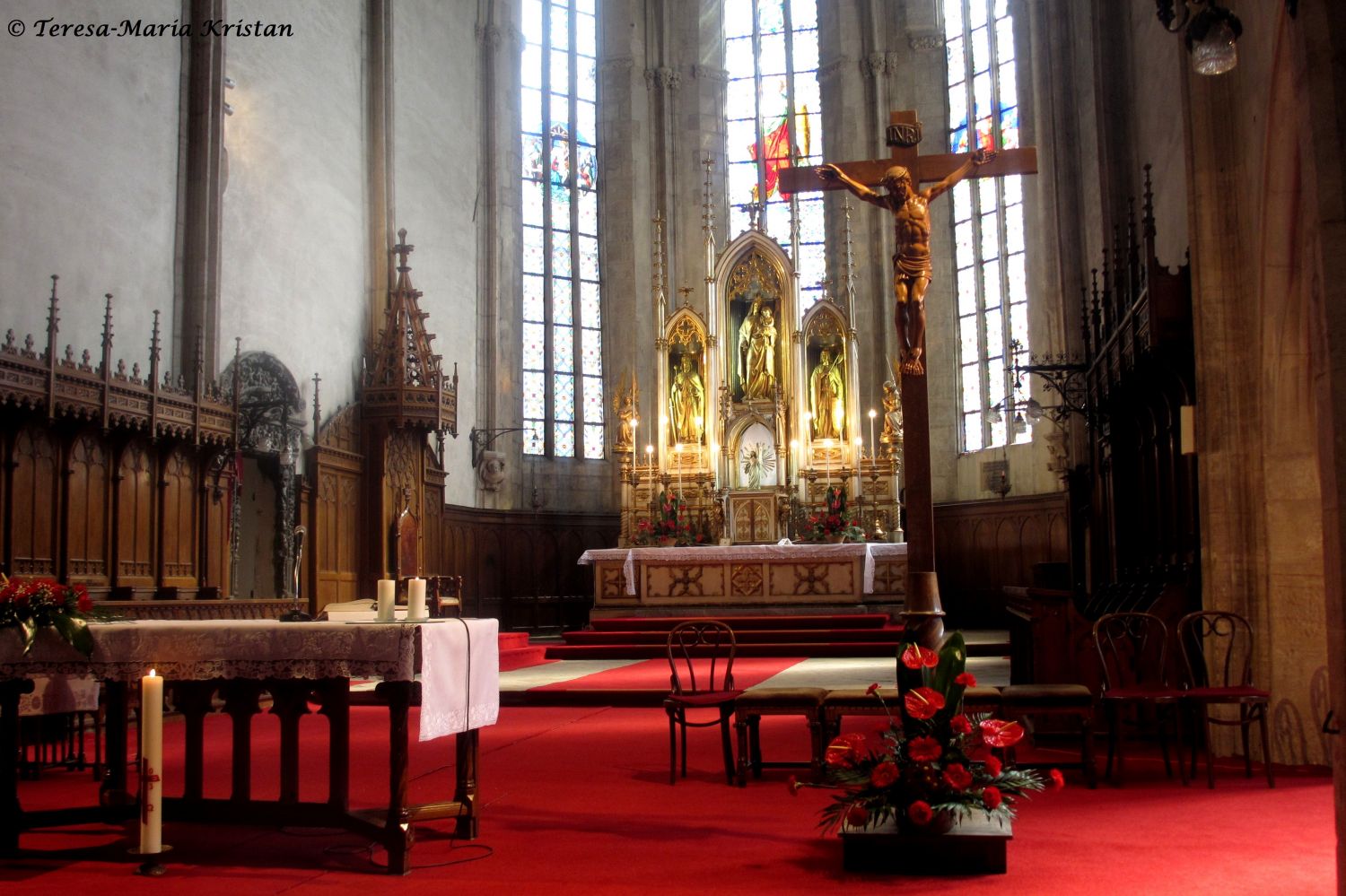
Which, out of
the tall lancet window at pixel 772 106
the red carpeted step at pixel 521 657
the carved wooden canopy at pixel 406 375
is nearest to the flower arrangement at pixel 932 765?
the red carpeted step at pixel 521 657

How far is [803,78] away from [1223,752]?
657 inches

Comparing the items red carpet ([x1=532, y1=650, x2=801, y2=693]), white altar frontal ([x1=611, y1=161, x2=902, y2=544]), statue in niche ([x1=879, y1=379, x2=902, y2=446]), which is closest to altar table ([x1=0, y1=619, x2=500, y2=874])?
red carpet ([x1=532, y1=650, x2=801, y2=693])

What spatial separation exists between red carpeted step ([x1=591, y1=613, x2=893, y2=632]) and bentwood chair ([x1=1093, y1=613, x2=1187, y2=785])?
6849 mm

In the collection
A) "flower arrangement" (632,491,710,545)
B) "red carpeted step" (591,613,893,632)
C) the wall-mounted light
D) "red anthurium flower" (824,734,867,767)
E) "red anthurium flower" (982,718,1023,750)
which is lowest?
"red carpeted step" (591,613,893,632)

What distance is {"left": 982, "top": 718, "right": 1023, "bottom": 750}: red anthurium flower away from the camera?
4.64 metres

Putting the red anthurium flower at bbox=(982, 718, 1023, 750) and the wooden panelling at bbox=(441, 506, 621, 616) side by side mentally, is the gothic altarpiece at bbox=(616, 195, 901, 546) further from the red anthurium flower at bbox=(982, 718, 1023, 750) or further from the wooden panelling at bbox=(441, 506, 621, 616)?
the red anthurium flower at bbox=(982, 718, 1023, 750)

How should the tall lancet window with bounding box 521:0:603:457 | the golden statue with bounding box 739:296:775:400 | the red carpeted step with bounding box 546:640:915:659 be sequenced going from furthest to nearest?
the tall lancet window with bounding box 521:0:603:457
the golden statue with bounding box 739:296:775:400
the red carpeted step with bounding box 546:640:915:659

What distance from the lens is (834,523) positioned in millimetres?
16656

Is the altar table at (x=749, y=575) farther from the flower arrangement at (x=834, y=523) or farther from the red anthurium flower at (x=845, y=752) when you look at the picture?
the red anthurium flower at (x=845, y=752)

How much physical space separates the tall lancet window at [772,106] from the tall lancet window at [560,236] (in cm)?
256

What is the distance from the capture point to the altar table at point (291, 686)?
15.8ft

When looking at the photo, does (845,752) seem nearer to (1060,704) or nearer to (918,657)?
(918,657)

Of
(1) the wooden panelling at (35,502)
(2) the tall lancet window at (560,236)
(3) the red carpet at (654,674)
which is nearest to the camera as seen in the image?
(1) the wooden panelling at (35,502)

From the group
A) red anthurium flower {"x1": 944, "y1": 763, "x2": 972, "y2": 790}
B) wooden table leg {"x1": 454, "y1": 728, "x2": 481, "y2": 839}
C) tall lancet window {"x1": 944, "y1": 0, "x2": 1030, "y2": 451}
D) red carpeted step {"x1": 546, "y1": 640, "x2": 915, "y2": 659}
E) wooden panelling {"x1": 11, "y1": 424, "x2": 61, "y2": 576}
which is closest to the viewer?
red anthurium flower {"x1": 944, "y1": 763, "x2": 972, "y2": 790}
